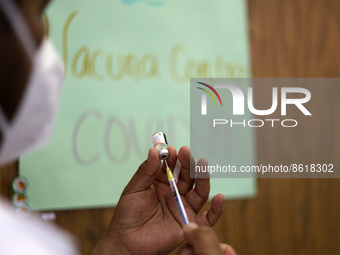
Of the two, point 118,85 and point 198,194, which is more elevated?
point 118,85

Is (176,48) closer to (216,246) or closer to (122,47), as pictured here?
(122,47)

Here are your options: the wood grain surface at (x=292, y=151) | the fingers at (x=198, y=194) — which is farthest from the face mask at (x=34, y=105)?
the wood grain surface at (x=292, y=151)

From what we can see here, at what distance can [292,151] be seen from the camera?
2.87 ft

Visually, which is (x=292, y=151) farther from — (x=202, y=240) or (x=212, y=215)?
(x=202, y=240)

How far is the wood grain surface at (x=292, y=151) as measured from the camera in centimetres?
82

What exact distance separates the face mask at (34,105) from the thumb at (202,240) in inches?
8.8

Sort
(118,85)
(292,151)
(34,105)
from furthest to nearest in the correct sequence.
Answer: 1. (292,151)
2. (118,85)
3. (34,105)

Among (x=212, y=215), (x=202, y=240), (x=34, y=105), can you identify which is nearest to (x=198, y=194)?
(x=212, y=215)

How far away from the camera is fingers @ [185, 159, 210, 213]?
1.96 feet

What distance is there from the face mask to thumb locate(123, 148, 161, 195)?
195 mm

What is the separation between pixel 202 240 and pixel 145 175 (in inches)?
7.5

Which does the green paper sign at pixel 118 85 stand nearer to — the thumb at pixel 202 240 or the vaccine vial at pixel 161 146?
the vaccine vial at pixel 161 146

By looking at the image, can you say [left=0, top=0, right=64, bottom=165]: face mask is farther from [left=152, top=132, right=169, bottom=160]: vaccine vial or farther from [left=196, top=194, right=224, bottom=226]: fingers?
[left=196, top=194, right=224, bottom=226]: fingers

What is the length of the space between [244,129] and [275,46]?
24 centimetres
